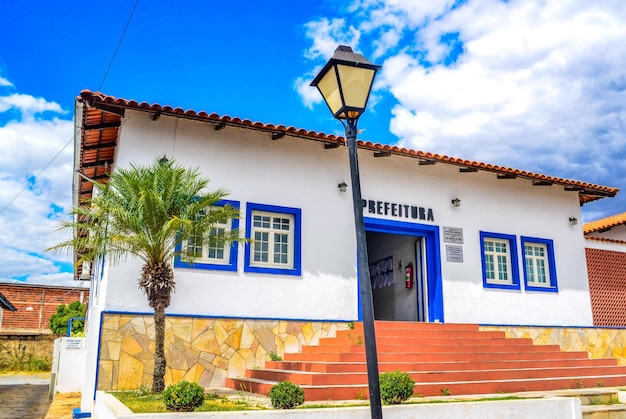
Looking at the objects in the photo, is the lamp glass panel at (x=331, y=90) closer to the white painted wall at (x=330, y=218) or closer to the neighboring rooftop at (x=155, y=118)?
the neighboring rooftop at (x=155, y=118)

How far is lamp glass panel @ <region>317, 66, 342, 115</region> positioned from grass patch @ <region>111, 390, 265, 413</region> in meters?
3.51

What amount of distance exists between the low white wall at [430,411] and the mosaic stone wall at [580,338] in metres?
5.43

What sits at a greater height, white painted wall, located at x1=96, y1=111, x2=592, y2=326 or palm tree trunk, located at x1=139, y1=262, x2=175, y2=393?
white painted wall, located at x1=96, y1=111, x2=592, y2=326

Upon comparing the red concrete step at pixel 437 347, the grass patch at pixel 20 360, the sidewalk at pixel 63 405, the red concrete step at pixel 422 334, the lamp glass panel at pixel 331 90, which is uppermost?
the lamp glass panel at pixel 331 90

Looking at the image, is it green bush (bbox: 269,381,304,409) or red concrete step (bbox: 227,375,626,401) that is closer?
green bush (bbox: 269,381,304,409)

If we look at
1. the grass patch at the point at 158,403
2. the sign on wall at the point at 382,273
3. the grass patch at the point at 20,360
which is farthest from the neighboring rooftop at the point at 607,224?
the grass patch at the point at 20,360

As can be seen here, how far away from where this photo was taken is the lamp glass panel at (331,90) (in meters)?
5.45

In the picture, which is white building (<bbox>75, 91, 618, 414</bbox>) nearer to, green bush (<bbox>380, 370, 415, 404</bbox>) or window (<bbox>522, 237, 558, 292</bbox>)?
window (<bbox>522, 237, 558, 292</bbox>)

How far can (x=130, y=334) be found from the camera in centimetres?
970

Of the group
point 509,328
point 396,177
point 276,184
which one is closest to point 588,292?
point 509,328

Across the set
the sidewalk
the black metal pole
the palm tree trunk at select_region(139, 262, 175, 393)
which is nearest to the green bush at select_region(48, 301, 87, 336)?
the sidewalk

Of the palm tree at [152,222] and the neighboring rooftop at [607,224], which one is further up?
the neighboring rooftop at [607,224]

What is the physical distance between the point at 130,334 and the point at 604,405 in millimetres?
7666

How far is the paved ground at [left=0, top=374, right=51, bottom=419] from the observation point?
12539 mm
